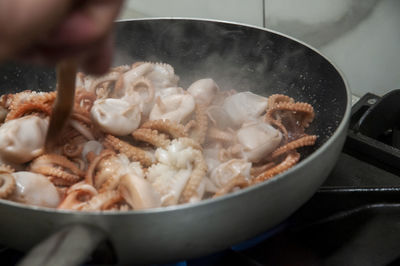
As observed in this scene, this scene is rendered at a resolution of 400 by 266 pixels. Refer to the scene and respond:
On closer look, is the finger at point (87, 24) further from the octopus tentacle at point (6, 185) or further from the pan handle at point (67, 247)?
the octopus tentacle at point (6, 185)

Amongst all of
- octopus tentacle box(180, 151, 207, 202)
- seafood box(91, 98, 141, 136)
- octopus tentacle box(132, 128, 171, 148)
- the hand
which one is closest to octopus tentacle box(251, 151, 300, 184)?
octopus tentacle box(180, 151, 207, 202)

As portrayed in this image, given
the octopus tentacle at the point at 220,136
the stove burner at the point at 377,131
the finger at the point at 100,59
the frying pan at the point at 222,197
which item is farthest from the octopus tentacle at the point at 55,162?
the stove burner at the point at 377,131

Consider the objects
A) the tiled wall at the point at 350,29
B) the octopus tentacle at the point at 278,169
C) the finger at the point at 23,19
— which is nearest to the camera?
the finger at the point at 23,19

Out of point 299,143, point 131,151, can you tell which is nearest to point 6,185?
point 131,151

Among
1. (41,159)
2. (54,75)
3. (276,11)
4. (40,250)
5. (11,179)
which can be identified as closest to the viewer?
(40,250)

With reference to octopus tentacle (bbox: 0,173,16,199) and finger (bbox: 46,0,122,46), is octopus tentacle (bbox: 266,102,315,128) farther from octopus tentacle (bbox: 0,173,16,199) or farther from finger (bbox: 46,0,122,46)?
finger (bbox: 46,0,122,46)

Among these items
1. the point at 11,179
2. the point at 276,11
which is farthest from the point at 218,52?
the point at 11,179

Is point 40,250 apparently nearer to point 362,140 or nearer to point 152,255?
point 152,255
